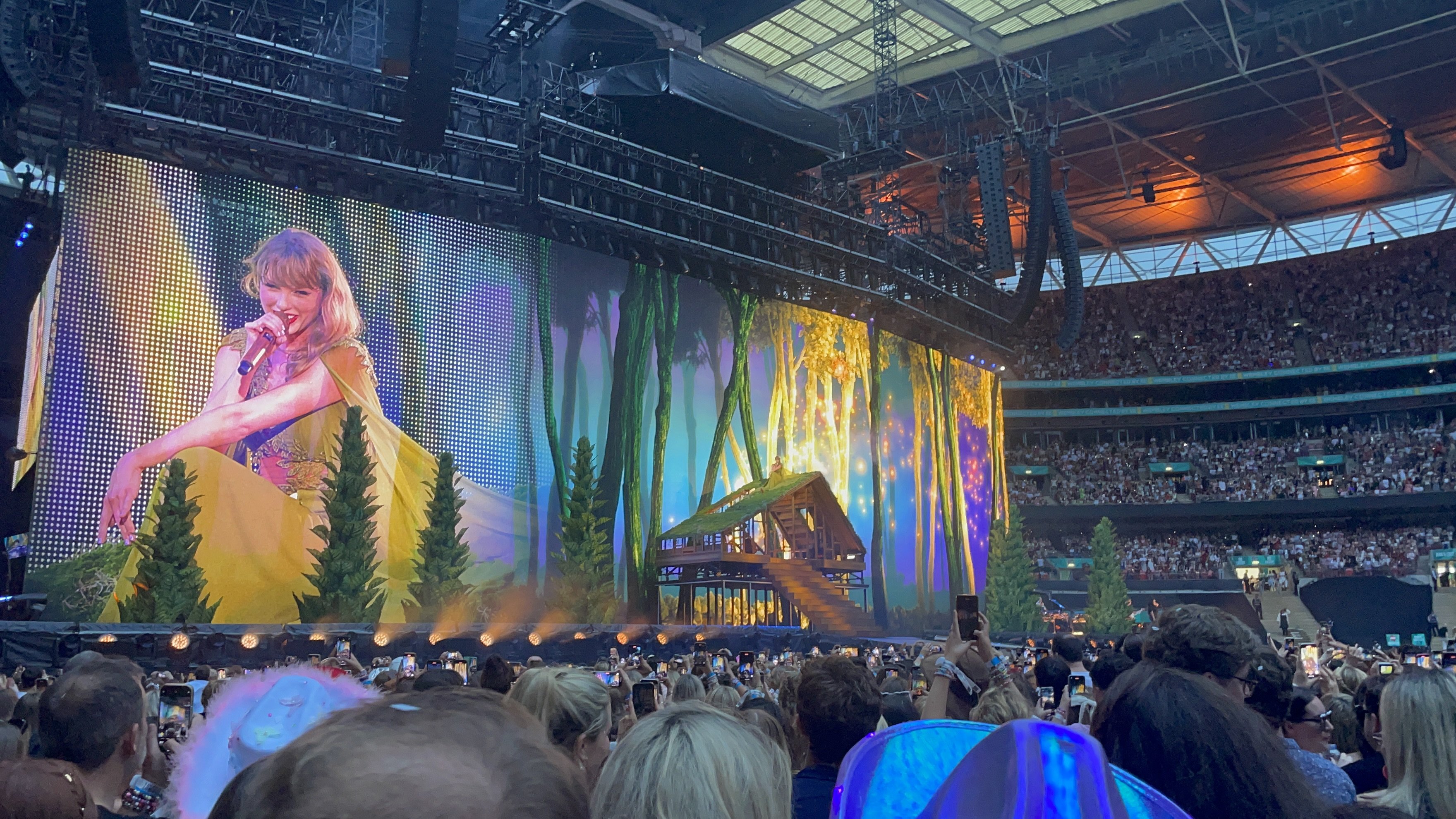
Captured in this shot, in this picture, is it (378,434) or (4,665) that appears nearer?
(4,665)

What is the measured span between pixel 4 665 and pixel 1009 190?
21314mm

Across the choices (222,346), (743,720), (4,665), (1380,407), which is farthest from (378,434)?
(1380,407)

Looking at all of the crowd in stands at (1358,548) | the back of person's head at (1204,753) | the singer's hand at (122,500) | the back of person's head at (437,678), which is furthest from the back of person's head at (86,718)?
the crowd in stands at (1358,548)

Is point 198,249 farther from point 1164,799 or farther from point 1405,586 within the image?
point 1405,586

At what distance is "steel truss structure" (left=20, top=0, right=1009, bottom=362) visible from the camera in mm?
19578

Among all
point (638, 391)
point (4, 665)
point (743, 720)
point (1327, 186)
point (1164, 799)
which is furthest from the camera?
point (1327, 186)

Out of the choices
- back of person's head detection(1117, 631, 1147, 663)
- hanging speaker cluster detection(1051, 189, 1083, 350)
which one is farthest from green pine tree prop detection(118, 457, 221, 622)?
hanging speaker cluster detection(1051, 189, 1083, 350)

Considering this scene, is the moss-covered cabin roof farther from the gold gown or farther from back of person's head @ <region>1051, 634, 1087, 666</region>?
back of person's head @ <region>1051, 634, 1087, 666</region>

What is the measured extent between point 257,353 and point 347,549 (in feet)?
15.1

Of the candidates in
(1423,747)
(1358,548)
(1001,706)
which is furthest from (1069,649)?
(1358,548)

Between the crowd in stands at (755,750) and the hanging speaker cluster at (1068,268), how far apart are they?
19.7 meters

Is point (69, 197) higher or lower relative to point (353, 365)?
higher

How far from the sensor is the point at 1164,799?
105cm

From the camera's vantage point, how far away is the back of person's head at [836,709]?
3523 mm
